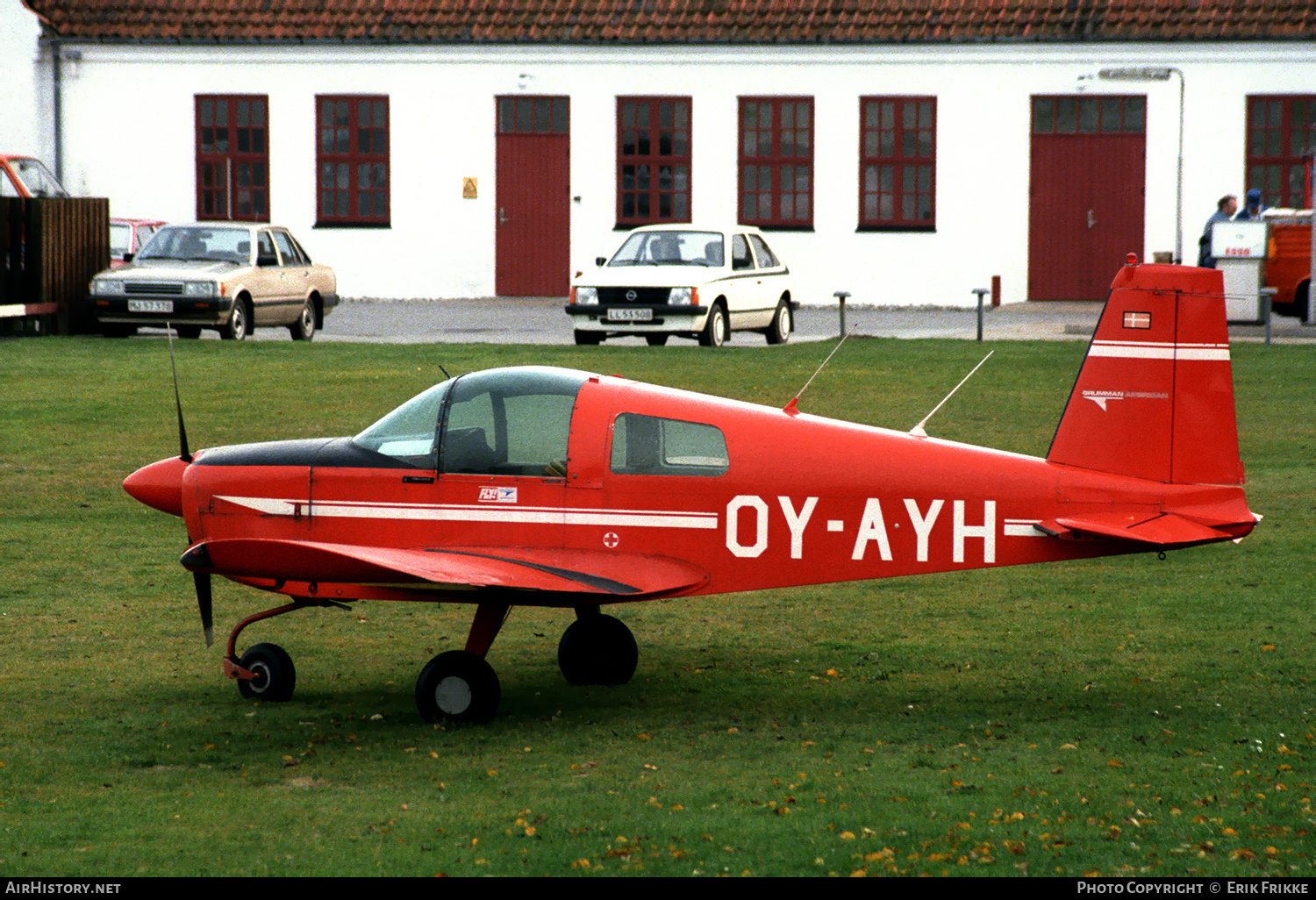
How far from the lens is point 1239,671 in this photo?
9.73 m

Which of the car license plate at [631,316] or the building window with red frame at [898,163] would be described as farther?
the building window with red frame at [898,163]

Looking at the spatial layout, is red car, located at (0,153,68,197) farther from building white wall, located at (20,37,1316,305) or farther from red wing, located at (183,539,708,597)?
red wing, located at (183,539,708,597)

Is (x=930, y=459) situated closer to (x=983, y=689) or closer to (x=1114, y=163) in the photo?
(x=983, y=689)

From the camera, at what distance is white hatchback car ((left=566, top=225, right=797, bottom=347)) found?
26.0 metres

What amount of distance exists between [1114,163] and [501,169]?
1401 cm

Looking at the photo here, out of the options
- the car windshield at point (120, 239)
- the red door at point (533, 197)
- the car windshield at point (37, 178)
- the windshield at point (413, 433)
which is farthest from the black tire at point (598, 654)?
the red door at point (533, 197)

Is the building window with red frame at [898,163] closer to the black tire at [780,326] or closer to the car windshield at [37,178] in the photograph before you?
the black tire at [780,326]

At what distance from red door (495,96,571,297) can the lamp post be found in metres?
12.5

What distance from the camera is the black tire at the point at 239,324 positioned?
26625 mm

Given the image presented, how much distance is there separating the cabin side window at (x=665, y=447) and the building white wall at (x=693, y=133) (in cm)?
2970

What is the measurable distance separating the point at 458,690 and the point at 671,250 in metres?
19.4

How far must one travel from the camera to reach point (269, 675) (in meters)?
9.38

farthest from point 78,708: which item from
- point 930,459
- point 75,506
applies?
point 75,506

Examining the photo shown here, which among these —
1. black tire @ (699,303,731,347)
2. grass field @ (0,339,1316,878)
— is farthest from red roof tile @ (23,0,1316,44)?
grass field @ (0,339,1316,878)
